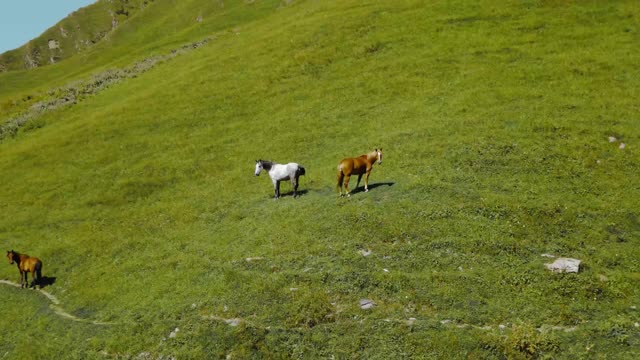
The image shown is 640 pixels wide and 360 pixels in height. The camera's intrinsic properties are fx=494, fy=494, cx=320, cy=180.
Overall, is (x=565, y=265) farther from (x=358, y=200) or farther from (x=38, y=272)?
(x=38, y=272)

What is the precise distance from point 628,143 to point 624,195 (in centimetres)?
740

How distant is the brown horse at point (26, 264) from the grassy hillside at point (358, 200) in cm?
115

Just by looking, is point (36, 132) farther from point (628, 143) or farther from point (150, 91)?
point (628, 143)

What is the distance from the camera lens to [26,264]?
93.2 feet

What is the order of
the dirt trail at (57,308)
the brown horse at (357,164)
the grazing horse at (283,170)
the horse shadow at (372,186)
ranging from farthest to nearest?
1. the grazing horse at (283,170)
2. the horse shadow at (372,186)
3. the brown horse at (357,164)
4. the dirt trail at (57,308)

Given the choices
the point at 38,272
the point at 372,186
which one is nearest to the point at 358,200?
the point at 372,186

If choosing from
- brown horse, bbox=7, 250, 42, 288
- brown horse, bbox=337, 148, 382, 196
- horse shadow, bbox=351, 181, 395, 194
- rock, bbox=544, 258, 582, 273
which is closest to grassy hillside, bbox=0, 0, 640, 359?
rock, bbox=544, 258, 582, 273

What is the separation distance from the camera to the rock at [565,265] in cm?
2048

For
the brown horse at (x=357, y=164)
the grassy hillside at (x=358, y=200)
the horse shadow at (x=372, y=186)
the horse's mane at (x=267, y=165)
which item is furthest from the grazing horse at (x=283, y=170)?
the horse shadow at (x=372, y=186)

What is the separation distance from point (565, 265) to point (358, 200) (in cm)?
1128

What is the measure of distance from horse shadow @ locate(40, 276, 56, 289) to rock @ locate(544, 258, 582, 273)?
1061 inches

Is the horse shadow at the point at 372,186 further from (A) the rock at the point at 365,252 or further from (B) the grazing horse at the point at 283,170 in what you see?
(A) the rock at the point at 365,252

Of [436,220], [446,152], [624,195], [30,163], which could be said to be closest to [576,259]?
[436,220]

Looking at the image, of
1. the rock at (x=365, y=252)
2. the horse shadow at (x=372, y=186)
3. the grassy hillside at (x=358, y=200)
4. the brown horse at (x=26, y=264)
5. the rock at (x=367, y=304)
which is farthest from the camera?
the horse shadow at (x=372, y=186)
